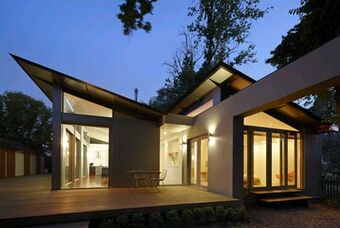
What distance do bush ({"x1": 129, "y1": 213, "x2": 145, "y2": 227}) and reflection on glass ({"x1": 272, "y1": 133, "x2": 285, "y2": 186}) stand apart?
5425 mm

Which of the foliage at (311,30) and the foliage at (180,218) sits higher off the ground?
the foliage at (311,30)

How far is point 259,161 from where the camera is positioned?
1023cm

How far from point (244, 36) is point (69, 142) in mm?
14520

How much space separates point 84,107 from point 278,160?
295 inches

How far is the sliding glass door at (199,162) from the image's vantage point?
37.5 feet

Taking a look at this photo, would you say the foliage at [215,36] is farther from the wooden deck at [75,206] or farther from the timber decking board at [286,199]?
the wooden deck at [75,206]

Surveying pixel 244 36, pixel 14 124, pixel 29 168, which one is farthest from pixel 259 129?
pixel 14 124

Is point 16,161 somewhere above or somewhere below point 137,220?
below

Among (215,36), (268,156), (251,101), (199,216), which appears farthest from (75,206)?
(215,36)

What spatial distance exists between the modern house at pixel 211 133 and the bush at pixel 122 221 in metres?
3.44

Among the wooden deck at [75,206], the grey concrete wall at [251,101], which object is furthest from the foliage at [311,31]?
the wooden deck at [75,206]

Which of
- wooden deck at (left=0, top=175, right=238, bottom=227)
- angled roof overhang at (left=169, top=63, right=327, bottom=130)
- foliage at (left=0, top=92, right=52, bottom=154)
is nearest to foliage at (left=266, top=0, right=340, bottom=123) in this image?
angled roof overhang at (left=169, top=63, right=327, bottom=130)

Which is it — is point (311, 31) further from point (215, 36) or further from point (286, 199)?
point (215, 36)

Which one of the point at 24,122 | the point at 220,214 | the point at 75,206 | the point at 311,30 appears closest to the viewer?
the point at 75,206
